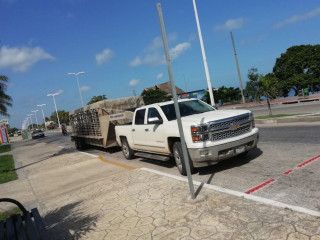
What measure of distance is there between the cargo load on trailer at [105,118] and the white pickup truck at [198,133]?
13.9 feet

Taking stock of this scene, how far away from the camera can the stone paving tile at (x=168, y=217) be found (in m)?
4.04

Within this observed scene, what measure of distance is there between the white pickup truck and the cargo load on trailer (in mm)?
4245

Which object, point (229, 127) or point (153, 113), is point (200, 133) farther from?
point (153, 113)

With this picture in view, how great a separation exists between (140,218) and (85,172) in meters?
5.75

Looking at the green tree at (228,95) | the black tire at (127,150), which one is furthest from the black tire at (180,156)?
the green tree at (228,95)

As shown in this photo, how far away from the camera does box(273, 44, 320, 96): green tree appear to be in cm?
4581

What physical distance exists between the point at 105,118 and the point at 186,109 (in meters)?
5.75

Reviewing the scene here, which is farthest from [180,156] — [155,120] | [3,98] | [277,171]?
[3,98]

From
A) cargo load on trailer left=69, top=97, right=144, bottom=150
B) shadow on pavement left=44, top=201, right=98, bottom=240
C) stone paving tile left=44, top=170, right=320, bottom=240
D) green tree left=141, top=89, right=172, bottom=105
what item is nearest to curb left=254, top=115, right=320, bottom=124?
cargo load on trailer left=69, top=97, right=144, bottom=150

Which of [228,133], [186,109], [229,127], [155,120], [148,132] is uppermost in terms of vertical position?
[186,109]

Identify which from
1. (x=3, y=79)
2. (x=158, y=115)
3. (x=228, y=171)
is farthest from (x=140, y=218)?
(x=3, y=79)

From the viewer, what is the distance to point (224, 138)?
22.9 ft

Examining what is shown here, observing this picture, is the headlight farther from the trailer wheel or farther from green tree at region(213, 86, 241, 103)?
green tree at region(213, 86, 241, 103)

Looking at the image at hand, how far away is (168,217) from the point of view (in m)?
4.95
